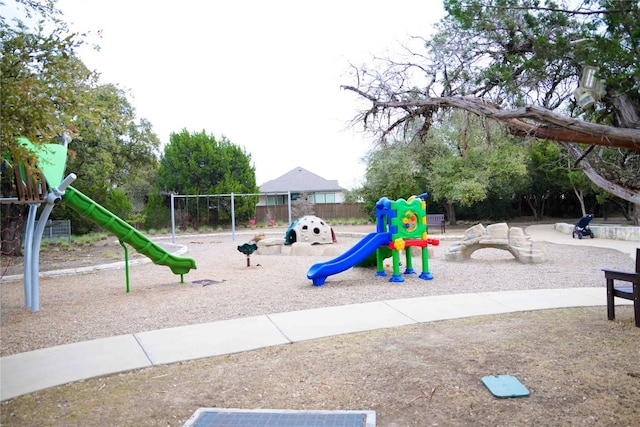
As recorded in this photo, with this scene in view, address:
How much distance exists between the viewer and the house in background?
4162cm

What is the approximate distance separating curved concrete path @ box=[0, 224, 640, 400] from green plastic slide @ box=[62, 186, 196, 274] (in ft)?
11.9

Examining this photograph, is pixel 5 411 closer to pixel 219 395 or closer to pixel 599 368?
pixel 219 395

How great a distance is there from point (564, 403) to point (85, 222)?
24.4m

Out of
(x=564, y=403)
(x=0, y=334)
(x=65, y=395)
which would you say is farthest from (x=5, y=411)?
(x=564, y=403)

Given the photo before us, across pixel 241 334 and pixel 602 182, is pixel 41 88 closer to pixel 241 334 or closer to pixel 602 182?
pixel 241 334

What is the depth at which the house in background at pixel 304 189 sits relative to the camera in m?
41.6

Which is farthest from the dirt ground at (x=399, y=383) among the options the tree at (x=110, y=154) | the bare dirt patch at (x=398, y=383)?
the tree at (x=110, y=154)

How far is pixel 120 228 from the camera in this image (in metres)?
8.68

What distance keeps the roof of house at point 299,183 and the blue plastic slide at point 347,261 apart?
32.1m

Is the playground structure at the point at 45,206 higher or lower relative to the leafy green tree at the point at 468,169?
lower

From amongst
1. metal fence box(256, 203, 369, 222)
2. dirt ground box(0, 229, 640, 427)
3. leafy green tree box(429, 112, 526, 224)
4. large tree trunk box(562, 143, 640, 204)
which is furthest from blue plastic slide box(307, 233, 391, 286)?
metal fence box(256, 203, 369, 222)

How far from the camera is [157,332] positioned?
220 inches

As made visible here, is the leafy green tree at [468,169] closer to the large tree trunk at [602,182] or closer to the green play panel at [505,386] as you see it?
the large tree trunk at [602,182]

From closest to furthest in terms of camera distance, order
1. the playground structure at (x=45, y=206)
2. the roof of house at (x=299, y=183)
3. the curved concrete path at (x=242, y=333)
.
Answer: the curved concrete path at (x=242, y=333) → the playground structure at (x=45, y=206) → the roof of house at (x=299, y=183)
